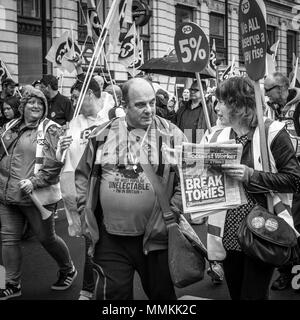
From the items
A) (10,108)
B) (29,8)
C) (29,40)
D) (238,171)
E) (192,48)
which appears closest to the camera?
(238,171)

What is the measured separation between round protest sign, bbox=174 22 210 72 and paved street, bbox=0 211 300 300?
2.04m

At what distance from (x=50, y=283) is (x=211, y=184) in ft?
9.71

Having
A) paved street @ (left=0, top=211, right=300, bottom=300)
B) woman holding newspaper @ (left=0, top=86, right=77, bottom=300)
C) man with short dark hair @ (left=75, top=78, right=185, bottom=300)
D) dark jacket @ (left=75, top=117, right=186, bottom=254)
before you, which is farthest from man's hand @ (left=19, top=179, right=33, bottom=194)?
man with short dark hair @ (left=75, top=78, right=185, bottom=300)

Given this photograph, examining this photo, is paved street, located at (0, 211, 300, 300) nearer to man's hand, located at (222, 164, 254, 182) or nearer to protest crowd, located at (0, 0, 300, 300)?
protest crowd, located at (0, 0, 300, 300)

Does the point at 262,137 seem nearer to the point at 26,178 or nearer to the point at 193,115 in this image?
the point at 26,178

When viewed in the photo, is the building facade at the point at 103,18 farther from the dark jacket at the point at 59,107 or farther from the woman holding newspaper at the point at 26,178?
the woman holding newspaper at the point at 26,178

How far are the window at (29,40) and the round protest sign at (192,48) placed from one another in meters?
16.6

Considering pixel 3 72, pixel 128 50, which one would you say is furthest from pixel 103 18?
pixel 3 72

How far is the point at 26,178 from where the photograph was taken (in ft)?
18.0

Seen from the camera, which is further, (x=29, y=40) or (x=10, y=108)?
(x=29, y=40)

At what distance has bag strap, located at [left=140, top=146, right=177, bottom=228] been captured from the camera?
363 cm

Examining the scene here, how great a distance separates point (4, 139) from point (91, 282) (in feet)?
4.99

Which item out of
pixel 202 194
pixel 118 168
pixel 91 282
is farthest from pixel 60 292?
pixel 202 194

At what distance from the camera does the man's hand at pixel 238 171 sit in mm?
3395
